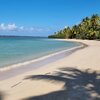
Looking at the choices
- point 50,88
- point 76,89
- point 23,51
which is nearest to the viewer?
point 76,89

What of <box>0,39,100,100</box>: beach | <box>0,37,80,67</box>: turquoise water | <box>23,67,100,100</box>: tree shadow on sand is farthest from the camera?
<box>0,37,80,67</box>: turquoise water

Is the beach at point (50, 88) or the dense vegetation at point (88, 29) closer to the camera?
the beach at point (50, 88)

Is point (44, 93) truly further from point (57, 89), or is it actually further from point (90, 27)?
point (90, 27)

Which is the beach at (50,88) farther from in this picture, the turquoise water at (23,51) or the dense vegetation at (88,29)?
the dense vegetation at (88,29)

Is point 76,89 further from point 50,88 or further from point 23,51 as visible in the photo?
point 23,51

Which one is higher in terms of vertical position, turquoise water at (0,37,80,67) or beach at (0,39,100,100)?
beach at (0,39,100,100)

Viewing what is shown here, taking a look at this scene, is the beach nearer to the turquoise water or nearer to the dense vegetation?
the turquoise water

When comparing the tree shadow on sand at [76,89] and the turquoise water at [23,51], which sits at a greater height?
the tree shadow on sand at [76,89]

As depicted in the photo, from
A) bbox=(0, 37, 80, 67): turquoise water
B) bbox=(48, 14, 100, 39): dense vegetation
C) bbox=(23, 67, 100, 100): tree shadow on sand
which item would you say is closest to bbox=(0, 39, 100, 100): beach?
bbox=(23, 67, 100, 100): tree shadow on sand

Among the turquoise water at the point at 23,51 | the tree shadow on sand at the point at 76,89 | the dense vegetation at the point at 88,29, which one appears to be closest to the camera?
the tree shadow on sand at the point at 76,89

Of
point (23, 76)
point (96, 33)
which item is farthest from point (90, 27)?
point (23, 76)

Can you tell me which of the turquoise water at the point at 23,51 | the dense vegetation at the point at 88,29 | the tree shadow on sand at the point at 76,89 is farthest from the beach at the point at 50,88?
the dense vegetation at the point at 88,29

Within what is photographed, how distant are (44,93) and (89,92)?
1.41 meters

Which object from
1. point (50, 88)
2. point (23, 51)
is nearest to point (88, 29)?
point (23, 51)
